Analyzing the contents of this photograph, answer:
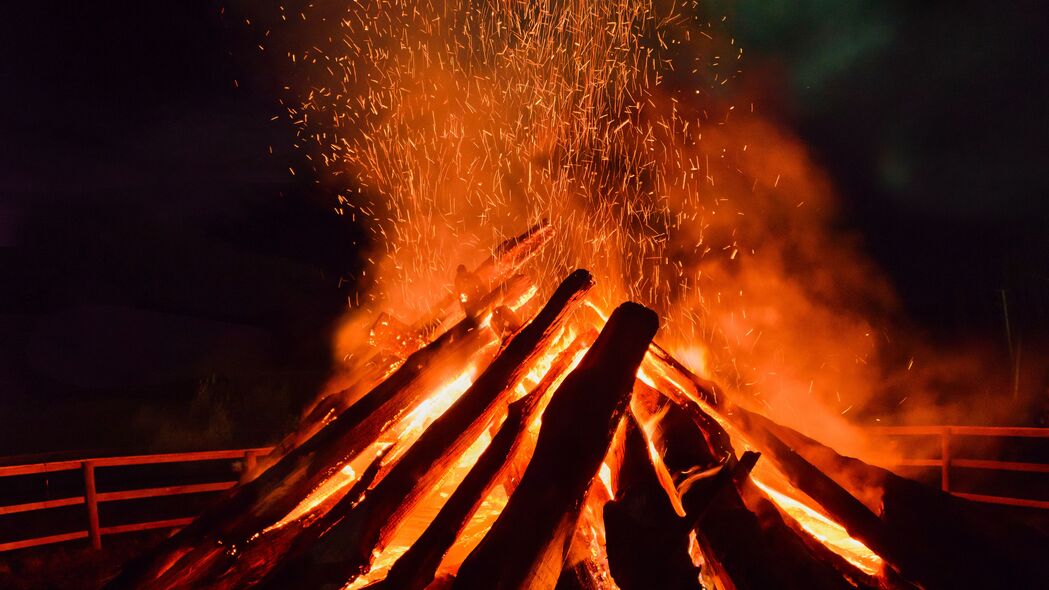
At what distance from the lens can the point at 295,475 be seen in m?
3.20

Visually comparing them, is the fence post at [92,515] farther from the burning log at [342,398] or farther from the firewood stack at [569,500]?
the firewood stack at [569,500]

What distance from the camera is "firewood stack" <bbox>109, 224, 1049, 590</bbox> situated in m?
2.66

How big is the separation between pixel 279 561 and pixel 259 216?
93.5 feet

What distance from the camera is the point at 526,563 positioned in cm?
246

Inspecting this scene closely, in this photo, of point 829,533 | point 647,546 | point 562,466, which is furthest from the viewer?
point 829,533

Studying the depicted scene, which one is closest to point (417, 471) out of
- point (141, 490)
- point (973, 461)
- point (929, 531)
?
point (929, 531)

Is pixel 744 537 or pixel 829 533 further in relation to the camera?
pixel 829 533

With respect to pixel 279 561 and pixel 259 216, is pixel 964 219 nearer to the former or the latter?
pixel 279 561

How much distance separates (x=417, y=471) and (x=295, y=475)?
695 millimetres

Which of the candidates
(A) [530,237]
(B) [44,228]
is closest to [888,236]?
(A) [530,237]

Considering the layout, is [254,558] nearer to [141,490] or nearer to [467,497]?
[467,497]

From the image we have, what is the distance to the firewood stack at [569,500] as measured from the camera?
2664mm

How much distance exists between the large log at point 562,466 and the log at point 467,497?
0.21 metres

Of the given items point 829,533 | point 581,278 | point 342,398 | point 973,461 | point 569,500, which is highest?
point 973,461
